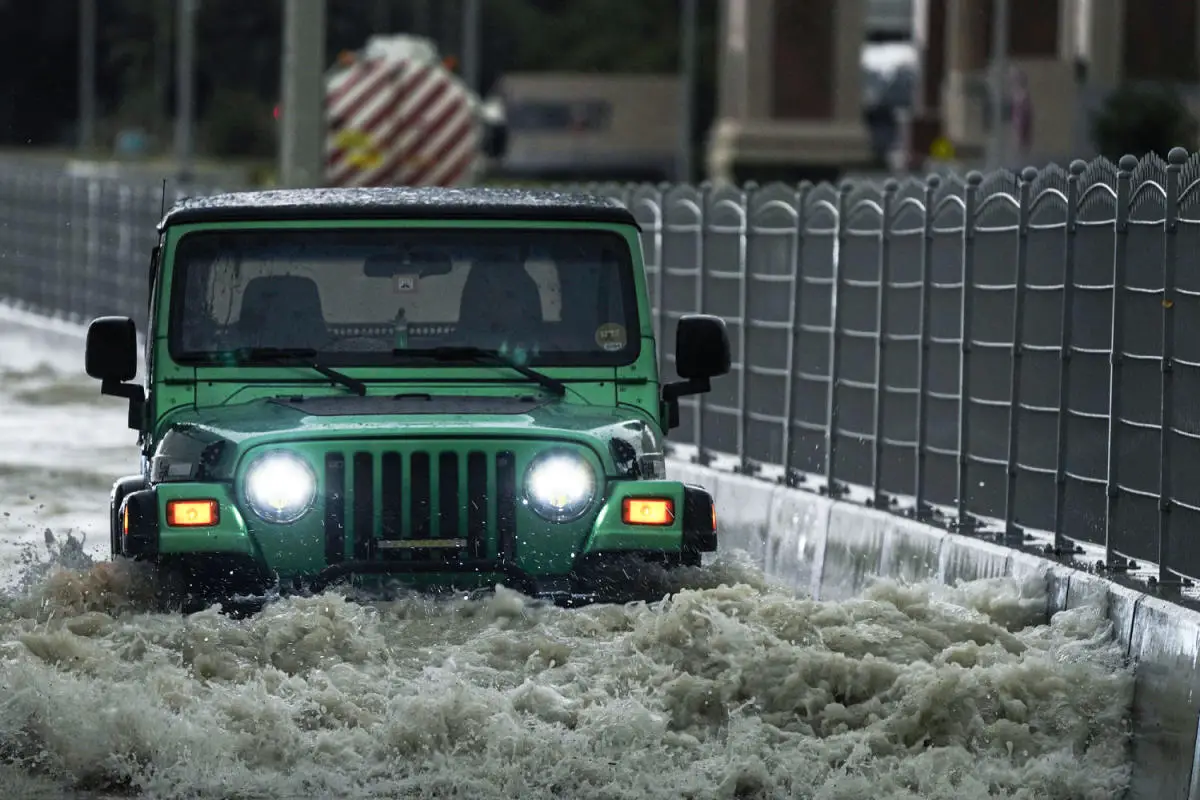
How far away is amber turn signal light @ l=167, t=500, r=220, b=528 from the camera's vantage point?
31.7ft

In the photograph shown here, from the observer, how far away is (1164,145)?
64875 mm

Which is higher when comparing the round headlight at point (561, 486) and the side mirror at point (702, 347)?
the side mirror at point (702, 347)

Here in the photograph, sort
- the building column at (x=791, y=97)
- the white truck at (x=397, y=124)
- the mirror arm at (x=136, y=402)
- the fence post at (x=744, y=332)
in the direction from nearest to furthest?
the mirror arm at (x=136, y=402), the fence post at (x=744, y=332), the white truck at (x=397, y=124), the building column at (x=791, y=97)

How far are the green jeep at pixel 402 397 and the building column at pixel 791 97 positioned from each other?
163ft

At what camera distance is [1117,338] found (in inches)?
422

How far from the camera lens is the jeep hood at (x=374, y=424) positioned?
974cm

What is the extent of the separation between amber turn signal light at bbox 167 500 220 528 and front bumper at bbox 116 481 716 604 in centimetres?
1

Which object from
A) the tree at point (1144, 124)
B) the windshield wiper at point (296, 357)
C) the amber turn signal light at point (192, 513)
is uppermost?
the tree at point (1144, 124)

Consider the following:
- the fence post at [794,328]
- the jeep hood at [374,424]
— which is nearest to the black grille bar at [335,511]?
the jeep hood at [374,424]

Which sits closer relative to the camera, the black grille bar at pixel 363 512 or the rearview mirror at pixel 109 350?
the black grille bar at pixel 363 512

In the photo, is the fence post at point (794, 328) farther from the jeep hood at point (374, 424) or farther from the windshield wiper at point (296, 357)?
the windshield wiper at point (296, 357)

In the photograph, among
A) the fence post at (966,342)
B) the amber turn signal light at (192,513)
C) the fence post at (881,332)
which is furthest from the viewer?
the fence post at (881,332)

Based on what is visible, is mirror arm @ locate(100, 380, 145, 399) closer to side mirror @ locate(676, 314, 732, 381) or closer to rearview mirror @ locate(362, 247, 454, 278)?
rearview mirror @ locate(362, 247, 454, 278)

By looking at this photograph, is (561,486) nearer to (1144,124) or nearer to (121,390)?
(121,390)
